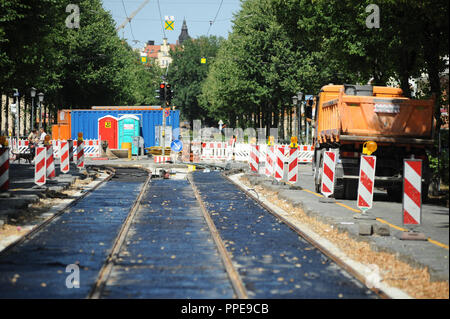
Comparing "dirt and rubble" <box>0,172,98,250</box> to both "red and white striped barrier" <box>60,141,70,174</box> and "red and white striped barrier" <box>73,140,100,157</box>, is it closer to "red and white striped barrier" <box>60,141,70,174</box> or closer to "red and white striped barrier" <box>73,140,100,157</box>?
"red and white striped barrier" <box>60,141,70,174</box>

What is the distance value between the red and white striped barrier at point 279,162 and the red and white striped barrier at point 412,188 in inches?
459

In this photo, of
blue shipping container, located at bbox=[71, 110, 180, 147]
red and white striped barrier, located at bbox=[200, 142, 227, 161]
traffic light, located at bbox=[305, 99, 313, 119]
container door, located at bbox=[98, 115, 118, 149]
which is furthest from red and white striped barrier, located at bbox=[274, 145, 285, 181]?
container door, located at bbox=[98, 115, 118, 149]

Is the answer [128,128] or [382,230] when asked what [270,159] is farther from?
[128,128]

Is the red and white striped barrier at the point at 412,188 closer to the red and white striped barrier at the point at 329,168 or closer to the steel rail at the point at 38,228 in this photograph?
the steel rail at the point at 38,228

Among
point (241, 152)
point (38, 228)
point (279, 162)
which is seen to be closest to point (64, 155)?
point (279, 162)

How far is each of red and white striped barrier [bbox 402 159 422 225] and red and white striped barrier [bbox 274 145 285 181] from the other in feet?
38.3

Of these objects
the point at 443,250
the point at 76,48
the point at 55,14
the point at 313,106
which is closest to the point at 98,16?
the point at 76,48

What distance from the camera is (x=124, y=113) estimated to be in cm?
5453

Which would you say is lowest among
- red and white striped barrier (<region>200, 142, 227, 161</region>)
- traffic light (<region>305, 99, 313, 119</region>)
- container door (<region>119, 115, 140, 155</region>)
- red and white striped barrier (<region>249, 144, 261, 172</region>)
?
red and white striped barrier (<region>200, 142, 227, 161</region>)

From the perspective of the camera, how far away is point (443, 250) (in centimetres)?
1086

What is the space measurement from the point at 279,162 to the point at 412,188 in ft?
40.4

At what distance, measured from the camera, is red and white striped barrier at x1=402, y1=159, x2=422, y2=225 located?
1177cm
